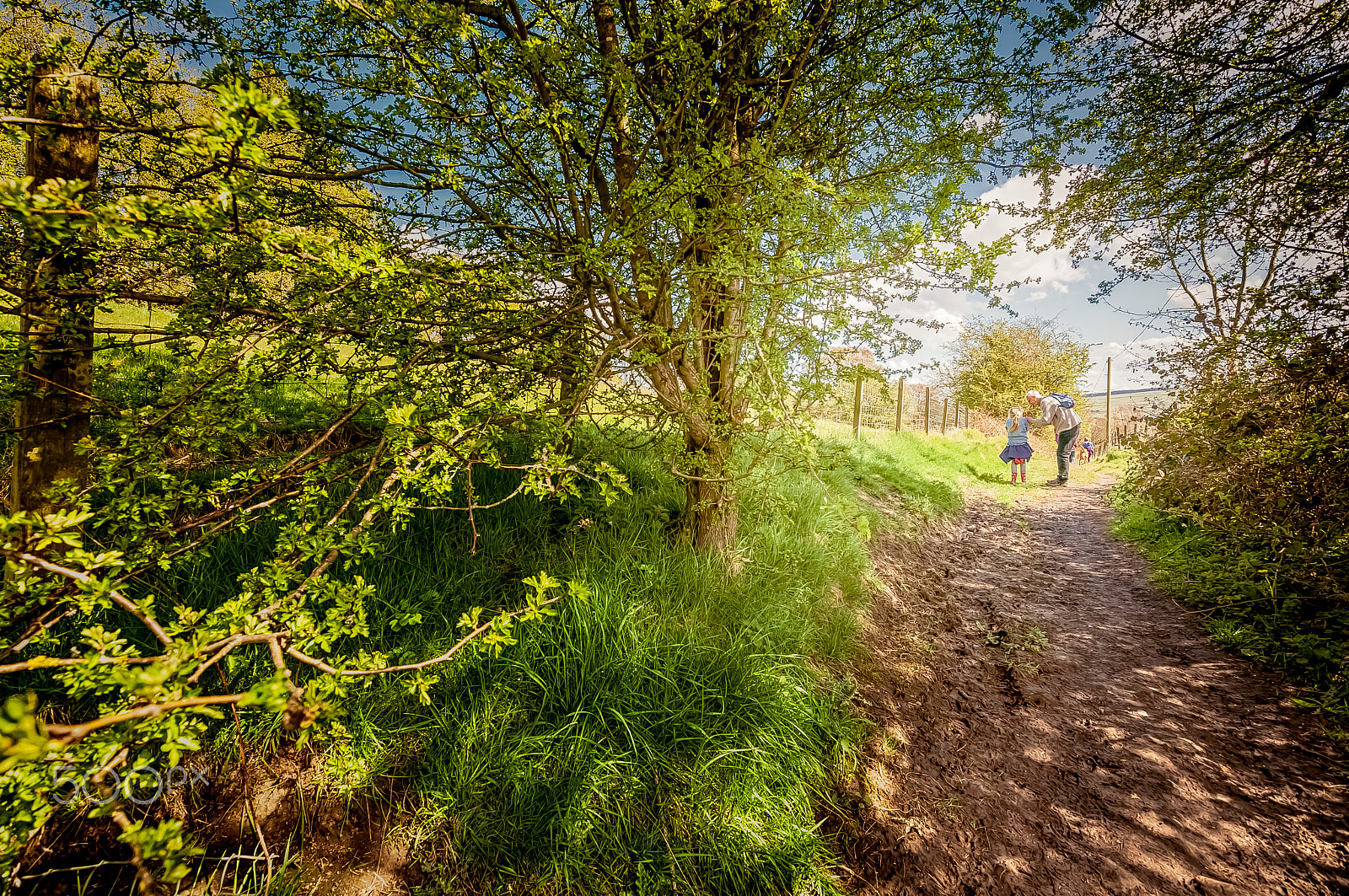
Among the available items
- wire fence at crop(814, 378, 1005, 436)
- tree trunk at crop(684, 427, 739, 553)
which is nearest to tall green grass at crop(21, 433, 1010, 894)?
tree trunk at crop(684, 427, 739, 553)

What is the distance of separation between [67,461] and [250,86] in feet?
7.96

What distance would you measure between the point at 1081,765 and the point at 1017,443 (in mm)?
9720

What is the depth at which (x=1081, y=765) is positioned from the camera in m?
2.66

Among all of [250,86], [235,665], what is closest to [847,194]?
[250,86]

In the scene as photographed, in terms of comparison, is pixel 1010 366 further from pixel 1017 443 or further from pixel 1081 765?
pixel 1081 765

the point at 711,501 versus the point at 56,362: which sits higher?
the point at 56,362

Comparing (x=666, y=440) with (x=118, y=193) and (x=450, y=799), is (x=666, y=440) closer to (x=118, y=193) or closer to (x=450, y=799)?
(x=450, y=799)

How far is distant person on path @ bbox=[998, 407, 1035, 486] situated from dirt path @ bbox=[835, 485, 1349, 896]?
679 centimetres

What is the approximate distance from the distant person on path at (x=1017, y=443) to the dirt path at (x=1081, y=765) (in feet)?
22.3

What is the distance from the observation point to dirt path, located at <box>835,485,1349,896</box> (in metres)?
2.14

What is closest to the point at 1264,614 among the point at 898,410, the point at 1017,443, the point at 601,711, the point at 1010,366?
the point at 601,711

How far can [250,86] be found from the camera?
111cm

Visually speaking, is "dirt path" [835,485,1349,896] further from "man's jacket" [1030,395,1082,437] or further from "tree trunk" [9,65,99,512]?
"man's jacket" [1030,395,1082,437]

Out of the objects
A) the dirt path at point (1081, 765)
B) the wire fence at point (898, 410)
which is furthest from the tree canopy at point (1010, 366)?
the dirt path at point (1081, 765)
